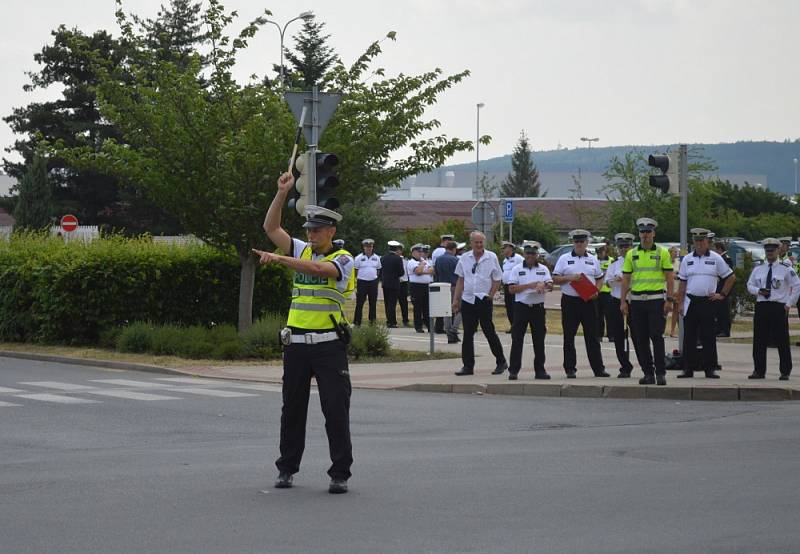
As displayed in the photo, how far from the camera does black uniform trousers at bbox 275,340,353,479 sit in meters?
8.86

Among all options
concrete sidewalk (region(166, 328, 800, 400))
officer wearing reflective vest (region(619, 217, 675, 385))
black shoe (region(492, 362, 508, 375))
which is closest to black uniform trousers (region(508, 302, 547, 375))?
concrete sidewalk (region(166, 328, 800, 400))

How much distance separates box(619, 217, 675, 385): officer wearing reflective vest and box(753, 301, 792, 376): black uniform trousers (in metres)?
1.59

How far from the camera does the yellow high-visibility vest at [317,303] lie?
A: 891cm

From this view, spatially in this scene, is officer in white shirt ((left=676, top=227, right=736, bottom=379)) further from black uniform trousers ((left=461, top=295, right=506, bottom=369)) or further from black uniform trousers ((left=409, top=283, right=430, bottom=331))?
black uniform trousers ((left=409, top=283, right=430, bottom=331))

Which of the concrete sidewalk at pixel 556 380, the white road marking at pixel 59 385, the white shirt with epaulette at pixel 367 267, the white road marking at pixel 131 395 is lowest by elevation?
the white road marking at pixel 131 395

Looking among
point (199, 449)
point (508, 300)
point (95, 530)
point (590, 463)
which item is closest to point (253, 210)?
point (508, 300)

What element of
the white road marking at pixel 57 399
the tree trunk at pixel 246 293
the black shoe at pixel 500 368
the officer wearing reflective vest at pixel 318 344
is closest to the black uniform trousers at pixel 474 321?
the black shoe at pixel 500 368

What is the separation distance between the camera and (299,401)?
901 centimetres

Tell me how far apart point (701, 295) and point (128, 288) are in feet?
35.1

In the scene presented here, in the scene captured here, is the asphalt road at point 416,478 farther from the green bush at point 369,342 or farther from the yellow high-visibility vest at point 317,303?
the green bush at point 369,342

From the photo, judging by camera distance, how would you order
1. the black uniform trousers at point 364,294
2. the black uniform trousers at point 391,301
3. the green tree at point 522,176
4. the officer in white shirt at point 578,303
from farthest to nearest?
the green tree at point 522,176 → the black uniform trousers at point 391,301 → the black uniform trousers at point 364,294 → the officer in white shirt at point 578,303

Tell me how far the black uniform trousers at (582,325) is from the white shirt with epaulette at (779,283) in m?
2.04

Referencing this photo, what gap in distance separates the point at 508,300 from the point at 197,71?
312 inches

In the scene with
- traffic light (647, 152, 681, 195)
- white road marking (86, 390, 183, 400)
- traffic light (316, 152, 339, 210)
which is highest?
traffic light (647, 152, 681, 195)
